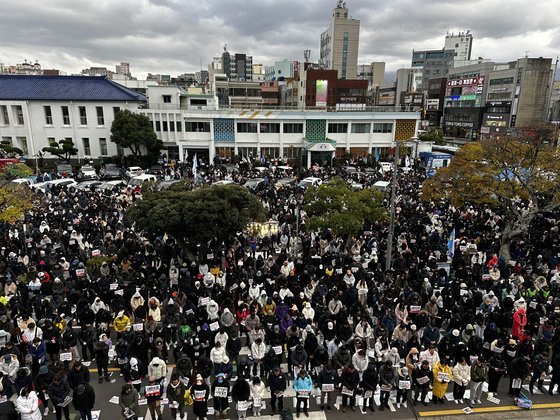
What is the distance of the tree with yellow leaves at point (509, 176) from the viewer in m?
17.1

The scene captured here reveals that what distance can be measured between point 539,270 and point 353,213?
7085mm

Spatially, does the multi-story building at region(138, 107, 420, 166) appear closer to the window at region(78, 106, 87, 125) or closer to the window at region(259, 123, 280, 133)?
the window at region(259, 123, 280, 133)

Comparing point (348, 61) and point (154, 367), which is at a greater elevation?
point (348, 61)

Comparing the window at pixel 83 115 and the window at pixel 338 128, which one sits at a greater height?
the window at pixel 83 115

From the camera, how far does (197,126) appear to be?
146ft

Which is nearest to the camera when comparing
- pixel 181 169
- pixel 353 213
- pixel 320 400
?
pixel 320 400

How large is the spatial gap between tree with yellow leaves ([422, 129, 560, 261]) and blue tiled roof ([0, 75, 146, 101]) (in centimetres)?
3671

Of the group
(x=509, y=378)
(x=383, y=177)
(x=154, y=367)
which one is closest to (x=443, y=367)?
(x=509, y=378)

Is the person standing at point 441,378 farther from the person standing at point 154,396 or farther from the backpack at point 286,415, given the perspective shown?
the person standing at point 154,396

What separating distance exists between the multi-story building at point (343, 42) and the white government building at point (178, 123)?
6291 cm

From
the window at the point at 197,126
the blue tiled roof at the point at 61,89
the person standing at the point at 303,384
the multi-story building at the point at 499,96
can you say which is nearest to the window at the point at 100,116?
the blue tiled roof at the point at 61,89

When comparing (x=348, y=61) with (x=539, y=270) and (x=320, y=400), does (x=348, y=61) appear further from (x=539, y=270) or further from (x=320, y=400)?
(x=320, y=400)

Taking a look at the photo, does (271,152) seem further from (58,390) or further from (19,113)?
(58,390)

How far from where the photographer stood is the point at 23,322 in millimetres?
10117
